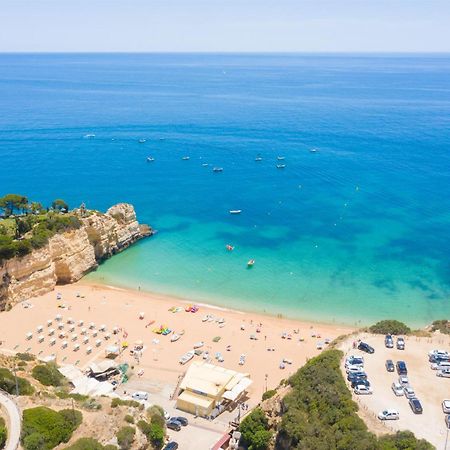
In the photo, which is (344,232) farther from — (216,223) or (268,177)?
(268,177)

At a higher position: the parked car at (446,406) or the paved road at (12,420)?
the parked car at (446,406)

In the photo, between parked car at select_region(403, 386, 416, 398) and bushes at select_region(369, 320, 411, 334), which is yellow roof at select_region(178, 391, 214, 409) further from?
bushes at select_region(369, 320, 411, 334)

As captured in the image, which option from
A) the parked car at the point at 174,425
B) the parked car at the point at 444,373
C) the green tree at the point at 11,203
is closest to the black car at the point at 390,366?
the parked car at the point at 444,373

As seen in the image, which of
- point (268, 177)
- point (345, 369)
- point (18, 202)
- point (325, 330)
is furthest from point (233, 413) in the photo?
point (268, 177)

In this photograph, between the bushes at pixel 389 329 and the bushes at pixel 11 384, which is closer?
the bushes at pixel 11 384

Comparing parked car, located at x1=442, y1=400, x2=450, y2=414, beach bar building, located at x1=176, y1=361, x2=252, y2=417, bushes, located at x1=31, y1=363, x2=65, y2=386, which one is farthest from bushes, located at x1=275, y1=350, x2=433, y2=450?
bushes, located at x1=31, y1=363, x2=65, y2=386

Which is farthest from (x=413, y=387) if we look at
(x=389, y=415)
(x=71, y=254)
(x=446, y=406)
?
(x=71, y=254)

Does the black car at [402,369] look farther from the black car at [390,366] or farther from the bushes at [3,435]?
the bushes at [3,435]

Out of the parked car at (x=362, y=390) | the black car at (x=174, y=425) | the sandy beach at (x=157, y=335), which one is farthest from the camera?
the sandy beach at (x=157, y=335)
